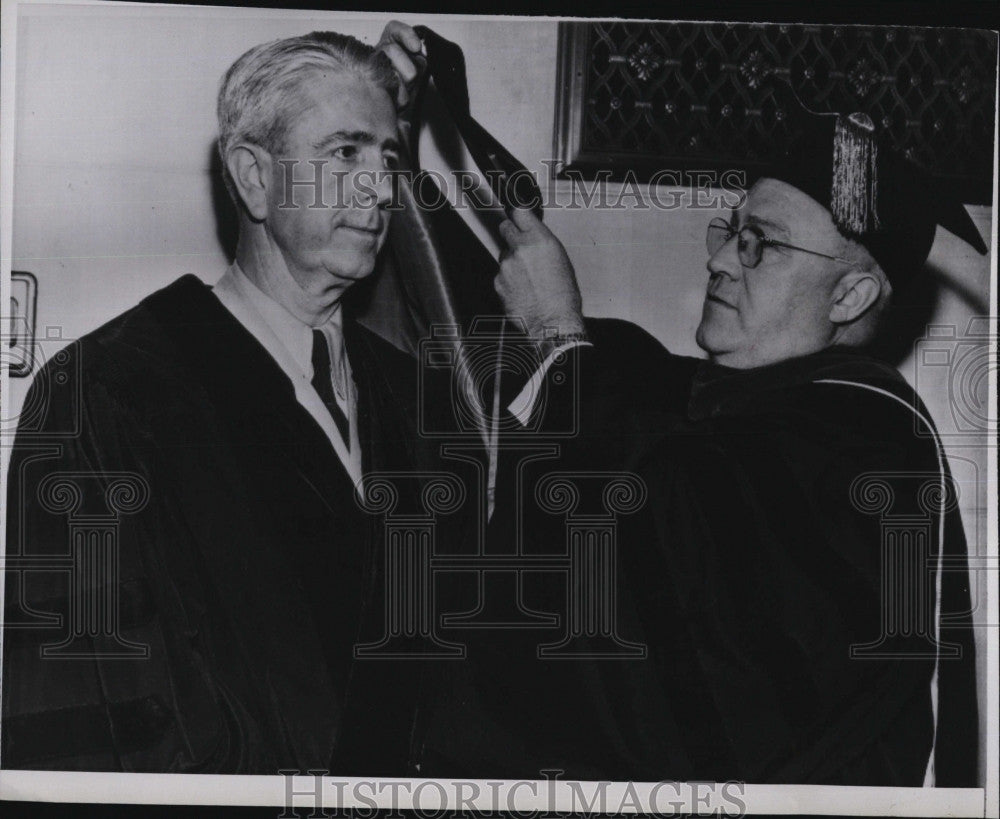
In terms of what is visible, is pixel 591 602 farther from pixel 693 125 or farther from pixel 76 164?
pixel 76 164

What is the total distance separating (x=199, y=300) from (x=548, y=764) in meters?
1.62

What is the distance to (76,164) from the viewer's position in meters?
2.82

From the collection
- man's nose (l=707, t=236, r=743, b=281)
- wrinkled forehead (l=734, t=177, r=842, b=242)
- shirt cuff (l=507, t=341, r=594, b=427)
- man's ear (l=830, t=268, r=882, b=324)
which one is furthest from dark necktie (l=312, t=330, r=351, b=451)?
man's ear (l=830, t=268, r=882, b=324)

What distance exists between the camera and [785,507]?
2748mm

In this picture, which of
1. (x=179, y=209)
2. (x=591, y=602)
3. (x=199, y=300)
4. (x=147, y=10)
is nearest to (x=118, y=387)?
(x=199, y=300)

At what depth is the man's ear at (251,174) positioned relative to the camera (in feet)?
9.14

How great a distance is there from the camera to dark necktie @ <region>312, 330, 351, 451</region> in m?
2.80

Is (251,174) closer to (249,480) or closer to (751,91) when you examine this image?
(249,480)

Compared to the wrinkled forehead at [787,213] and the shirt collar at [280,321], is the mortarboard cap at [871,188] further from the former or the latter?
the shirt collar at [280,321]

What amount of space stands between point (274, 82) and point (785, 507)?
1841 millimetres

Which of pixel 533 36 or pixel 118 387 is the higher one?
pixel 533 36

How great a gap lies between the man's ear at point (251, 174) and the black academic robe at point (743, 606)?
0.99 meters

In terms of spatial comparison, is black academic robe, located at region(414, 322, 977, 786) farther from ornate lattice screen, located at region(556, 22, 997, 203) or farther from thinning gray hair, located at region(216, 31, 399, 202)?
thinning gray hair, located at region(216, 31, 399, 202)

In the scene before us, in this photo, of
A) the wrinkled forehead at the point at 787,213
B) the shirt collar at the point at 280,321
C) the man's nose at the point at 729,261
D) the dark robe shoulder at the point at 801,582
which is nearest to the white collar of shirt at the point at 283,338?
the shirt collar at the point at 280,321
